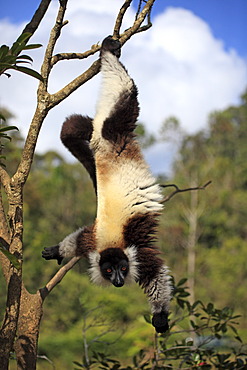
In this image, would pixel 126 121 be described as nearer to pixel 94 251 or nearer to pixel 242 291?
pixel 94 251

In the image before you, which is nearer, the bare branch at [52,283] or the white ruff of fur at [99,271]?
the bare branch at [52,283]

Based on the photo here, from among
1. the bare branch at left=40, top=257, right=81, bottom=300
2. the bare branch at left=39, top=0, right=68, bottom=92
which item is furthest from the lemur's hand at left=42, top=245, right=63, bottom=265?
the bare branch at left=39, top=0, right=68, bottom=92

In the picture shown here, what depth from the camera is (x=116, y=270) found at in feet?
12.8

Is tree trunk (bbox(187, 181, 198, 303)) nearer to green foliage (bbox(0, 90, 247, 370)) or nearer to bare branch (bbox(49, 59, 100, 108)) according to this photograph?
green foliage (bbox(0, 90, 247, 370))

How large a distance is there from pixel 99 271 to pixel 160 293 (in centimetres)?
52

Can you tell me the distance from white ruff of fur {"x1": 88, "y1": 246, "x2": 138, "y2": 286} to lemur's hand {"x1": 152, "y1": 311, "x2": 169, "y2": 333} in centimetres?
34

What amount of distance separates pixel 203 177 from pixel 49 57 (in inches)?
970

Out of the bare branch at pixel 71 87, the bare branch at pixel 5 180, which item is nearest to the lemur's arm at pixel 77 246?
the bare branch at pixel 5 180

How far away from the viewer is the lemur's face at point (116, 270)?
3840mm

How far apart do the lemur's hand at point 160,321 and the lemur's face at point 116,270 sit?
408 millimetres

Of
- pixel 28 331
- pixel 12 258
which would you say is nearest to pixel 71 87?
pixel 12 258

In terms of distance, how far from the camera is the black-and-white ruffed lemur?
3.93 metres

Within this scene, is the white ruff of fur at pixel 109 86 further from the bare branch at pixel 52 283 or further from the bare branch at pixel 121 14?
the bare branch at pixel 52 283

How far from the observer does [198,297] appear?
24.1m
